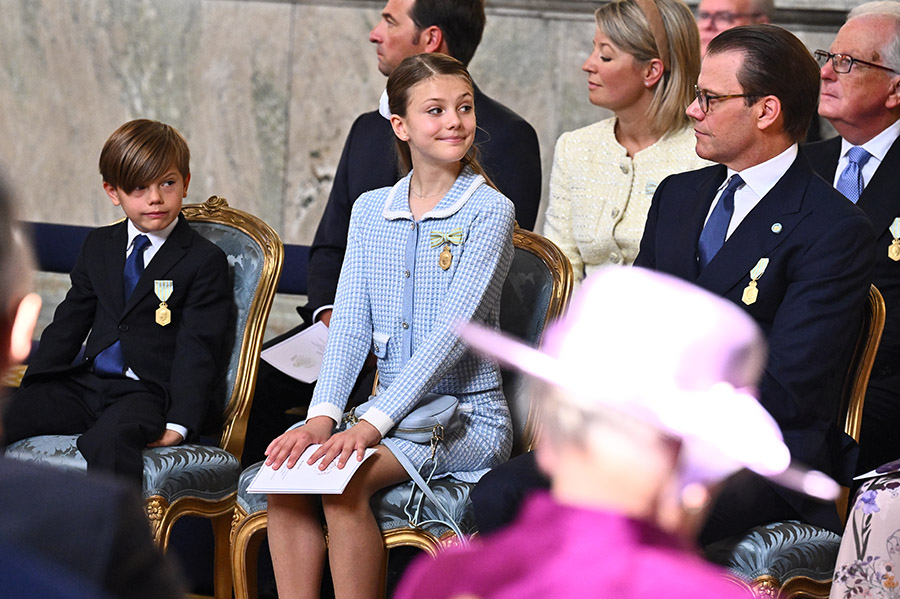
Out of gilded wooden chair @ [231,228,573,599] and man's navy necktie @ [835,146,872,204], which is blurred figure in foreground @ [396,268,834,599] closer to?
gilded wooden chair @ [231,228,573,599]

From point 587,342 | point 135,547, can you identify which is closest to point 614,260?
point 587,342

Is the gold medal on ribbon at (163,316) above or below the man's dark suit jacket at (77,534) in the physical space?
below

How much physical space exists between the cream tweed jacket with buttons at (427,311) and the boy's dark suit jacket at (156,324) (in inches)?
17.9

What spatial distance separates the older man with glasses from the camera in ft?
15.4

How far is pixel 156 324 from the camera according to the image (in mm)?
3520

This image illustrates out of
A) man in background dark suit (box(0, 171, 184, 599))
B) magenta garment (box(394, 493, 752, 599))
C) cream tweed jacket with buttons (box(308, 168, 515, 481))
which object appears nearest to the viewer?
man in background dark suit (box(0, 171, 184, 599))

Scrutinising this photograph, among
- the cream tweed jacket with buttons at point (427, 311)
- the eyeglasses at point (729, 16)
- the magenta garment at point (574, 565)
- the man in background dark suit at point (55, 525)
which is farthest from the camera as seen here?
the eyeglasses at point (729, 16)

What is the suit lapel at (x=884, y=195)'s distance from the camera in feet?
11.9

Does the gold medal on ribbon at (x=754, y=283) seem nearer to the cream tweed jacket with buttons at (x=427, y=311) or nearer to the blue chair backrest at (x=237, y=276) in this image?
the cream tweed jacket with buttons at (x=427, y=311)

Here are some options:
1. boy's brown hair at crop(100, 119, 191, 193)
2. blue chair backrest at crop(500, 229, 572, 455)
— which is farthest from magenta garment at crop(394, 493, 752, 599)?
boy's brown hair at crop(100, 119, 191, 193)

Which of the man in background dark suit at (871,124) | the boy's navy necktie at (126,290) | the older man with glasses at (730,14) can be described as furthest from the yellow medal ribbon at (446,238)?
the older man with glasses at (730,14)

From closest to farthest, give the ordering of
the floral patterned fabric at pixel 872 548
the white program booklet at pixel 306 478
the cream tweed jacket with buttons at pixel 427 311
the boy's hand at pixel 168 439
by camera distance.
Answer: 1. the floral patterned fabric at pixel 872 548
2. the white program booklet at pixel 306 478
3. the cream tweed jacket with buttons at pixel 427 311
4. the boy's hand at pixel 168 439

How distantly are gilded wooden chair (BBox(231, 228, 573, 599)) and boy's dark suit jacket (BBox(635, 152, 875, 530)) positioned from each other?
38 cm

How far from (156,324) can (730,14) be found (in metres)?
2.60
